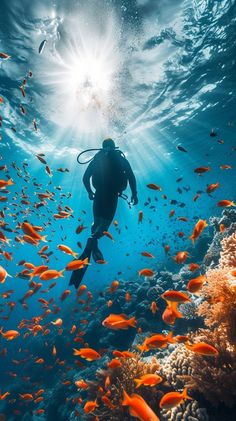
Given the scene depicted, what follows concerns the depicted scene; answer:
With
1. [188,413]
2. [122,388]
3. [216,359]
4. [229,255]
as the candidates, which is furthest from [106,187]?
[188,413]

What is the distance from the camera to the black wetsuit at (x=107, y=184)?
27.7 ft

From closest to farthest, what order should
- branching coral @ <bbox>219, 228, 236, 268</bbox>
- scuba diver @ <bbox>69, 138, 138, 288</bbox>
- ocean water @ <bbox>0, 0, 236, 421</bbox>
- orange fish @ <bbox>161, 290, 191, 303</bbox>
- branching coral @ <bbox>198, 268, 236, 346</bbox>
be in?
1. orange fish @ <bbox>161, 290, 191, 303</bbox>
2. branching coral @ <bbox>198, 268, 236, 346</bbox>
3. branching coral @ <bbox>219, 228, 236, 268</bbox>
4. scuba diver @ <bbox>69, 138, 138, 288</bbox>
5. ocean water @ <bbox>0, 0, 236, 421</bbox>

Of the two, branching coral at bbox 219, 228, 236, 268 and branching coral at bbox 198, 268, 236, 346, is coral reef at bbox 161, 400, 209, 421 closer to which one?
branching coral at bbox 198, 268, 236, 346

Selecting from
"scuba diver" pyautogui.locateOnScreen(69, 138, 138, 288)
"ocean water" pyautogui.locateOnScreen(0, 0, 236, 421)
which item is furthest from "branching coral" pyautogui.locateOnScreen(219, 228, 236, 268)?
"ocean water" pyautogui.locateOnScreen(0, 0, 236, 421)

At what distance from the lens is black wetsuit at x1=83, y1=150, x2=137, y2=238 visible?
845 centimetres

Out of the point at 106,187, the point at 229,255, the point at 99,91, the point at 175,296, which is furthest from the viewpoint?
the point at 99,91

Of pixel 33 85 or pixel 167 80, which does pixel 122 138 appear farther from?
pixel 33 85

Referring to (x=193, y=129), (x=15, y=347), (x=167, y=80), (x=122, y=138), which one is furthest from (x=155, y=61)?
(x=15, y=347)

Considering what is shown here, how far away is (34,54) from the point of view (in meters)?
13.3

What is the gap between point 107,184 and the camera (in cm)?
851

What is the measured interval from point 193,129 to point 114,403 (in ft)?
88.6

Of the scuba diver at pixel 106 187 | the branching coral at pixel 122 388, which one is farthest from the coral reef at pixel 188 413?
the scuba diver at pixel 106 187

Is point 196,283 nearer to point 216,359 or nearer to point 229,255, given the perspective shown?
point 216,359

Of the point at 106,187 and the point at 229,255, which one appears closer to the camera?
the point at 229,255
